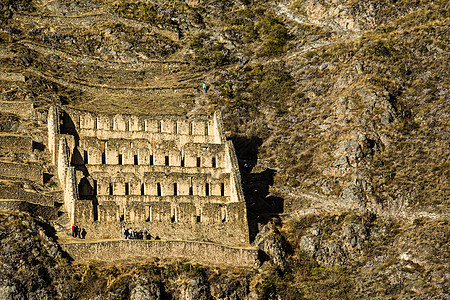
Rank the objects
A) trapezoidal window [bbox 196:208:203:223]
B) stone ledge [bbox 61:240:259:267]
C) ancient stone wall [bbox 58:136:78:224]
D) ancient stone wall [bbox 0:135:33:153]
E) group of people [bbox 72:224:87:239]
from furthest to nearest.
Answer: ancient stone wall [bbox 0:135:33:153] < trapezoidal window [bbox 196:208:203:223] < ancient stone wall [bbox 58:136:78:224] < group of people [bbox 72:224:87:239] < stone ledge [bbox 61:240:259:267]

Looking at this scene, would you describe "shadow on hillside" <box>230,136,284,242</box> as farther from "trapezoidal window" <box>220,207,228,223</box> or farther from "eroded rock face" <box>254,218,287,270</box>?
"trapezoidal window" <box>220,207,228,223</box>

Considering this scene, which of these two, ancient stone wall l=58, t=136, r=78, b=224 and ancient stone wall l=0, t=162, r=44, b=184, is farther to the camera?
ancient stone wall l=0, t=162, r=44, b=184

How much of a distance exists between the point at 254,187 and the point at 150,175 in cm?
997

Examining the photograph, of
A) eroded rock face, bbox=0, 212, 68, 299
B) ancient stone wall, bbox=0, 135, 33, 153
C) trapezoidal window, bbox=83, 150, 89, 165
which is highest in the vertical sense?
ancient stone wall, bbox=0, 135, 33, 153

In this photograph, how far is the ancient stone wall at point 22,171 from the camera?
80.5 metres

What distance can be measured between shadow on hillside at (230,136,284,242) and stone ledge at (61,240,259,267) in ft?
10.6

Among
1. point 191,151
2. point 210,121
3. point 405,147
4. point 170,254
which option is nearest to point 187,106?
point 210,121

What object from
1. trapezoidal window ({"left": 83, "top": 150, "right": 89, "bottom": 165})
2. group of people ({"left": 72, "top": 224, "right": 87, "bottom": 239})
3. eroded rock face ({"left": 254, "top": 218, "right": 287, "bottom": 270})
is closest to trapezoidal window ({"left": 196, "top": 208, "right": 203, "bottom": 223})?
eroded rock face ({"left": 254, "top": 218, "right": 287, "bottom": 270})

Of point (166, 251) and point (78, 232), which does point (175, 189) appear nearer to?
point (166, 251)

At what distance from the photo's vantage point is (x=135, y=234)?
253 feet

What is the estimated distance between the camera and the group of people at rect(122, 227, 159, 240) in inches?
3029

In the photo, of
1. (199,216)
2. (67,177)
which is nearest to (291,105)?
(199,216)

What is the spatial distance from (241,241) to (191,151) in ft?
36.0

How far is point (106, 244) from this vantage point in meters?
74.3
